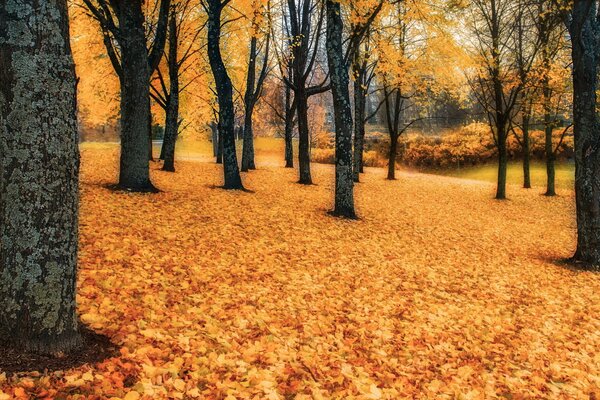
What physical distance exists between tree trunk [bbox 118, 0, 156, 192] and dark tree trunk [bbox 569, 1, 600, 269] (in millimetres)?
9825

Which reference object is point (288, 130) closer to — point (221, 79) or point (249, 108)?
point (249, 108)

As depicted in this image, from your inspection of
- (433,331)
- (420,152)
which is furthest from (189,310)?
(420,152)

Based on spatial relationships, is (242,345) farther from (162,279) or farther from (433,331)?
(433,331)

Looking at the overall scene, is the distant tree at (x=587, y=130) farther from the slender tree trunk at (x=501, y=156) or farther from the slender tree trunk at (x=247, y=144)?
the slender tree trunk at (x=247, y=144)

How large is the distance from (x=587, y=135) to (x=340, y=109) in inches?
225

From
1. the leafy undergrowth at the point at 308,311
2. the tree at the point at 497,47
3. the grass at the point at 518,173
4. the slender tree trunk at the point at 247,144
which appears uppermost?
the tree at the point at 497,47

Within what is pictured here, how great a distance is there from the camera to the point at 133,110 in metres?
10.0

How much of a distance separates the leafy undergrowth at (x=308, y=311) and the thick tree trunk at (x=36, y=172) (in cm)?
52

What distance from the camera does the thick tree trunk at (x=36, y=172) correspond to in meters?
2.95

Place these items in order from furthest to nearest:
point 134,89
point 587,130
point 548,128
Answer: point 548,128 < point 134,89 < point 587,130

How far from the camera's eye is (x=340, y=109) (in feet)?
35.3

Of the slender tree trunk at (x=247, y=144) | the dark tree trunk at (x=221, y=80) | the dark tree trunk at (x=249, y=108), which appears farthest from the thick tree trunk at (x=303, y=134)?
the dark tree trunk at (x=221, y=80)

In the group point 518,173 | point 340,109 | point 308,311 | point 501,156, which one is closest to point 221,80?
point 340,109

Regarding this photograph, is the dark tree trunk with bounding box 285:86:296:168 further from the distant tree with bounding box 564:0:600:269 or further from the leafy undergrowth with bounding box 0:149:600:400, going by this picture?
the distant tree with bounding box 564:0:600:269
